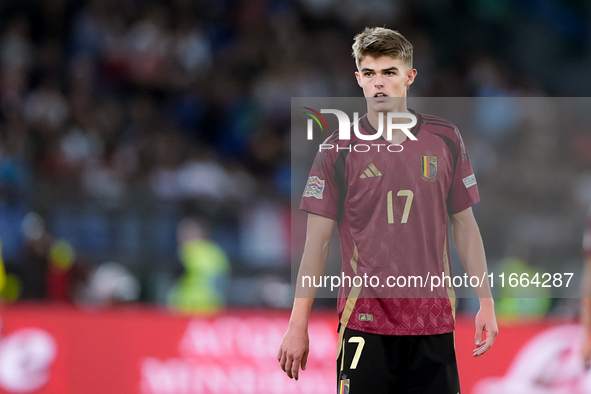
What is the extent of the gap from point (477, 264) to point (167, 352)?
14.1ft

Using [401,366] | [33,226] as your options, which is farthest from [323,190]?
[33,226]

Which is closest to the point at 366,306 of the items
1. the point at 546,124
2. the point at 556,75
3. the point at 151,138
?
the point at 546,124

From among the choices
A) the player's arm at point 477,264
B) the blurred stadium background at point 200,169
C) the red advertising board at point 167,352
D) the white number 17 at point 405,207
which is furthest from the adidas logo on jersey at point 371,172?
the red advertising board at point 167,352

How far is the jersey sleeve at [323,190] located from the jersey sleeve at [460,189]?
0.50m

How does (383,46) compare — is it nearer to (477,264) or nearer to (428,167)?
(428,167)

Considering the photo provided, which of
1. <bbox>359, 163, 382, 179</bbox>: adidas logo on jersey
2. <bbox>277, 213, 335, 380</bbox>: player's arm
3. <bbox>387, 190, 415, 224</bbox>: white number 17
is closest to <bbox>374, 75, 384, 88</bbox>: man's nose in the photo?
<bbox>359, 163, 382, 179</bbox>: adidas logo on jersey

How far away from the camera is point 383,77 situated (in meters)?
3.03

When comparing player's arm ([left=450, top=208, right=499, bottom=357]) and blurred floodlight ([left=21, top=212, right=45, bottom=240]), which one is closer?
player's arm ([left=450, top=208, right=499, bottom=357])

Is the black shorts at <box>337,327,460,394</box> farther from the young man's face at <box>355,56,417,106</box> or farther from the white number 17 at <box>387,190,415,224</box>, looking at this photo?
the young man's face at <box>355,56,417,106</box>

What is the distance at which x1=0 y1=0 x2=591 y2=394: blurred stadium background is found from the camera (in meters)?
6.80

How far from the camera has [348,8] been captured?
11023 millimetres

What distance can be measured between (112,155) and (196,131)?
1191mm

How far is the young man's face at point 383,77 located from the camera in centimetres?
303

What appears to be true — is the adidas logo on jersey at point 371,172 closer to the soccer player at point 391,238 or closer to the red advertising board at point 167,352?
the soccer player at point 391,238
